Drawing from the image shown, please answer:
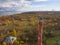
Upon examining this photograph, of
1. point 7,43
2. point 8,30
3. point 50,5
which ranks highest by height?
point 50,5

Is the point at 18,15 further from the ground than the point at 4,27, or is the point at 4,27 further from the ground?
the point at 18,15

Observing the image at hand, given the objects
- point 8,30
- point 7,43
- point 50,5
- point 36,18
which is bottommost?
point 7,43

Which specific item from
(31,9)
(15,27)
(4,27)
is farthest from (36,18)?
(4,27)

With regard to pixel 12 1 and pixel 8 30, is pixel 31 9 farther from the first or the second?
pixel 8 30

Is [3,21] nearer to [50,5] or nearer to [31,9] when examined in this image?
[31,9]

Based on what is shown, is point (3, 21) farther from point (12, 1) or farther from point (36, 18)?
point (36, 18)

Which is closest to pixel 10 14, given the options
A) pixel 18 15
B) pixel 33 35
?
pixel 18 15

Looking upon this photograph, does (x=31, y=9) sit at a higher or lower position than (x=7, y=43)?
higher
